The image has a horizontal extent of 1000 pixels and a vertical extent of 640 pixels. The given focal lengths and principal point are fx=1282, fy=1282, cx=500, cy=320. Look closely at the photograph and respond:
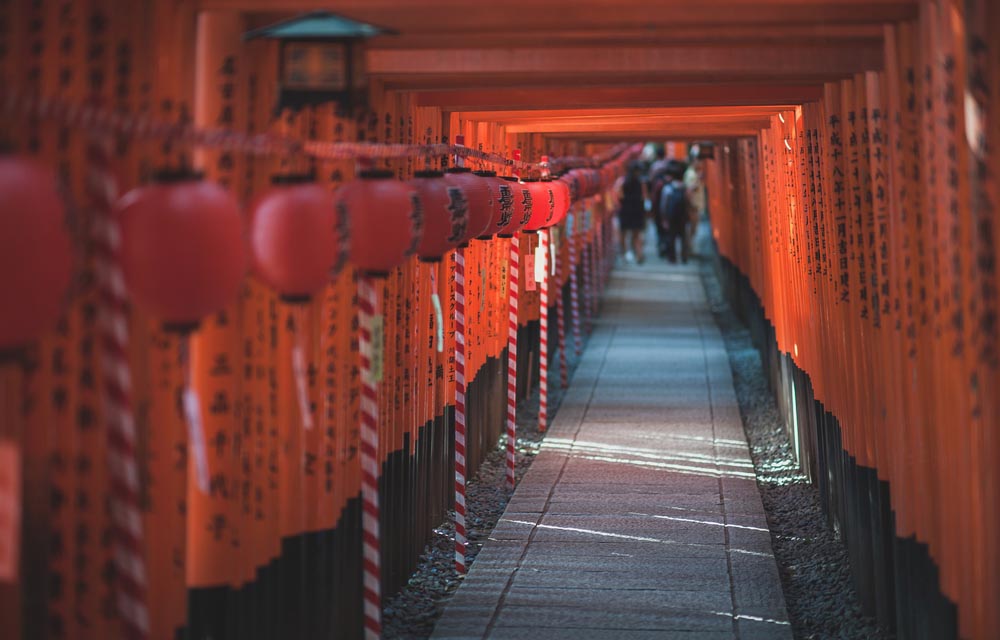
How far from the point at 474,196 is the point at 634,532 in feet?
11.4

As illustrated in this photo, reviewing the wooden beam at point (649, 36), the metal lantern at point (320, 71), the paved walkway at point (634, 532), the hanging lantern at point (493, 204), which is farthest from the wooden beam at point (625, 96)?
the paved walkway at point (634, 532)

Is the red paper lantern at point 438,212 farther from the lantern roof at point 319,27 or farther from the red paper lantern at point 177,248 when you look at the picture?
the red paper lantern at point 177,248

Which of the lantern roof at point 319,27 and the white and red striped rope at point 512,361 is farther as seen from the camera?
the white and red striped rope at point 512,361

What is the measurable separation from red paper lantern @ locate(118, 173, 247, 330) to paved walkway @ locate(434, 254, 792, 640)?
425 centimetres

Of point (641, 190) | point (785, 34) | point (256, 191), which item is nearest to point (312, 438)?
point (256, 191)

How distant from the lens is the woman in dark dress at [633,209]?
113 feet

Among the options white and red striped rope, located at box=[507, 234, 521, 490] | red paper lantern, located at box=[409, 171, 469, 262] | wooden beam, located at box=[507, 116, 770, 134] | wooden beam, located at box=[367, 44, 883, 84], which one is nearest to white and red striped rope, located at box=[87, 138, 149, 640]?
red paper lantern, located at box=[409, 171, 469, 262]

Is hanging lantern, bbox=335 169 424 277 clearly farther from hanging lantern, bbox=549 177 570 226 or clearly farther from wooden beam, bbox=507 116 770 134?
wooden beam, bbox=507 116 770 134

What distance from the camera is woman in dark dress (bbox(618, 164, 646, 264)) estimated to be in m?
34.4

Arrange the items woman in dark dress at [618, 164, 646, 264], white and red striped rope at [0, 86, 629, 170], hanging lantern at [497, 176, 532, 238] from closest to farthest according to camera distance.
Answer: white and red striped rope at [0, 86, 629, 170] → hanging lantern at [497, 176, 532, 238] → woman in dark dress at [618, 164, 646, 264]

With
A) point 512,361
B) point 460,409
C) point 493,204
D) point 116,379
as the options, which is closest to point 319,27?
point 116,379

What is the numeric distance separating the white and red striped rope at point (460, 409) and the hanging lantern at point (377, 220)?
129 inches

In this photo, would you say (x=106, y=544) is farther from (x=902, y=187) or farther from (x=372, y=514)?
(x=902, y=187)

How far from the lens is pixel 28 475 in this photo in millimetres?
4273
